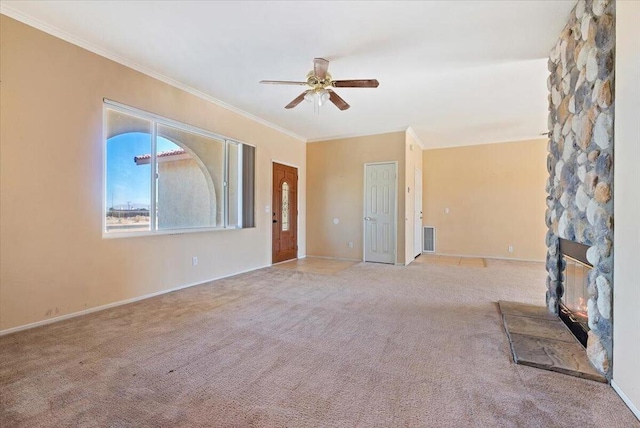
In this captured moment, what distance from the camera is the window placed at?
333cm

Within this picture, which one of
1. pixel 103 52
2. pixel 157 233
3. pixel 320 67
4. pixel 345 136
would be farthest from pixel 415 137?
pixel 103 52

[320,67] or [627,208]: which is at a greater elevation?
[320,67]

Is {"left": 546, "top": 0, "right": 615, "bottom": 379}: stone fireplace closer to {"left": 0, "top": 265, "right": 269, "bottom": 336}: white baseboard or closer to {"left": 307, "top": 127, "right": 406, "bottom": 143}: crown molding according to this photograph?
{"left": 307, "top": 127, "right": 406, "bottom": 143}: crown molding

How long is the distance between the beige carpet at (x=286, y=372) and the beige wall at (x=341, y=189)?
10.3ft

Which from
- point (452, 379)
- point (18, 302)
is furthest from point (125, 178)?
point (452, 379)

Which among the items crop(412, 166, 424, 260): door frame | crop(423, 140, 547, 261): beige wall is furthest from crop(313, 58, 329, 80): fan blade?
crop(423, 140, 547, 261): beige wall

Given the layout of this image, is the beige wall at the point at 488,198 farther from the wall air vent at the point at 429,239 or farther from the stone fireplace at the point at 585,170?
the stone fireplace at the point at 585,170

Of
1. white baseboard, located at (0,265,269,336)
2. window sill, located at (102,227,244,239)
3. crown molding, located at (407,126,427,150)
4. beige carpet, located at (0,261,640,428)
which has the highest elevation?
crown molding, located at (407,126,427,150)

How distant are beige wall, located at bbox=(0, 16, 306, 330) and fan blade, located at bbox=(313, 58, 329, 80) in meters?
2.07

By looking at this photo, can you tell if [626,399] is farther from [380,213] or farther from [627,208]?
[380,213]

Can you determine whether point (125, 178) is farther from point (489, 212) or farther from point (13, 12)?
point (489, 212)

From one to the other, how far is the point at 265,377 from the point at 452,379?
1.21 meters

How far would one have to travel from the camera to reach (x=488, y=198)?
684 centimetres

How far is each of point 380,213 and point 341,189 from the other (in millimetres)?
1064
